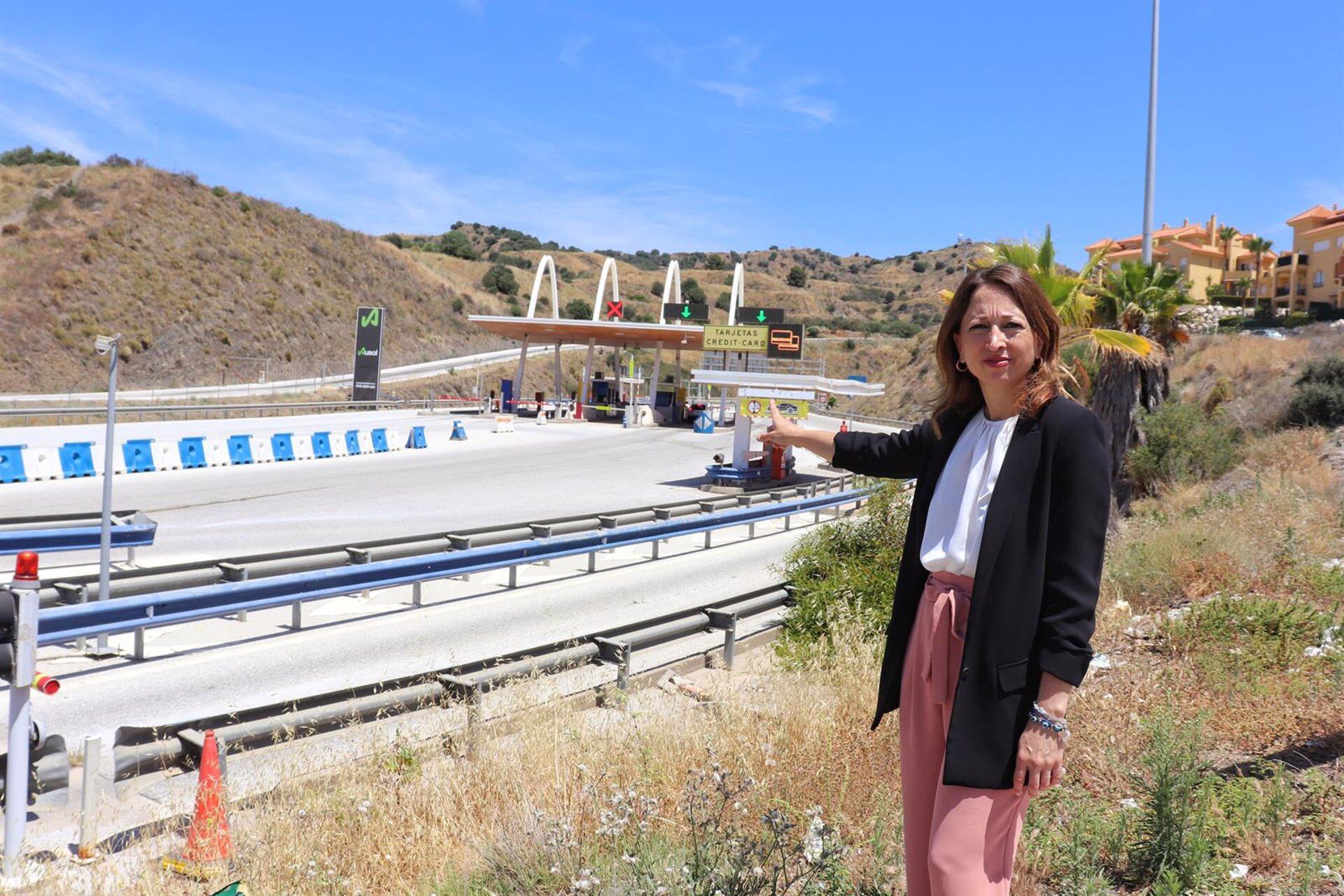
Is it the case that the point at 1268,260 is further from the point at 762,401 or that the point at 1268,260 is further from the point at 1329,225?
the point at 762,401

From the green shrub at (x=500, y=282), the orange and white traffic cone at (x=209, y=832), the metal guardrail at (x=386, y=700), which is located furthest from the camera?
the green shrub at (x=500, y=282)

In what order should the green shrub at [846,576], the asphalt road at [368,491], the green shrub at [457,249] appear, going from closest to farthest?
the green shrub at [846,576], the asphalt road at [368,491], the green shrub at [457,249]

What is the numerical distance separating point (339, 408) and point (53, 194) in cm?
2970

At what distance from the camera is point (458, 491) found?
73.8 feet

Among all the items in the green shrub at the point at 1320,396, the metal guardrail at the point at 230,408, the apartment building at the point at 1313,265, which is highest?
the apartment building at the point at 1313,265

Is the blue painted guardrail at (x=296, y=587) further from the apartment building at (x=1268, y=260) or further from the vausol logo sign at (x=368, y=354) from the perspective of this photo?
the apartment building at (x=1268, y=260)

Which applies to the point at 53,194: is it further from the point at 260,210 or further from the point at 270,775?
the point at 270,775

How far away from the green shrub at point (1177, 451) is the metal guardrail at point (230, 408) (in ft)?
86.3

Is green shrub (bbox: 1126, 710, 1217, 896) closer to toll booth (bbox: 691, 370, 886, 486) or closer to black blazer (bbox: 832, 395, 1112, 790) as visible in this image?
black blazer (bbox: 832, 395, 1112, 790)

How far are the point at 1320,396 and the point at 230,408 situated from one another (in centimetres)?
3364

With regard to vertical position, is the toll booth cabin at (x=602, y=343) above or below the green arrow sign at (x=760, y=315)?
below

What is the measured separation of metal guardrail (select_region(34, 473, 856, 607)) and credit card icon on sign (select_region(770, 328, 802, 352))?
33.6 m

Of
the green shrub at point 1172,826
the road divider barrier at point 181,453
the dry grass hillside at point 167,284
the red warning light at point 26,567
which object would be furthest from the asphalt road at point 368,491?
the dry grass hillside at point 167,284

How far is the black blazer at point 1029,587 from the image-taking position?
2.42 metres
